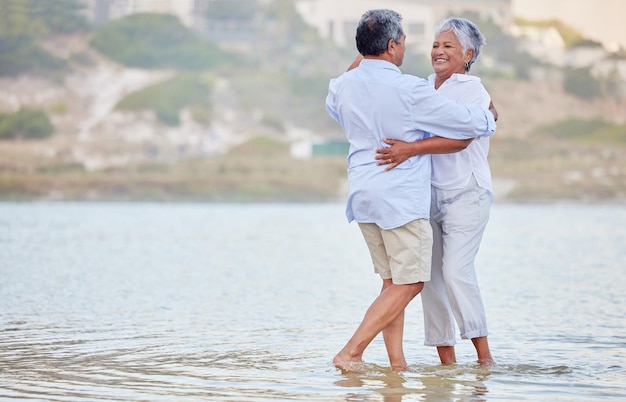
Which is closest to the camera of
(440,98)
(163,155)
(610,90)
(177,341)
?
(440,98)

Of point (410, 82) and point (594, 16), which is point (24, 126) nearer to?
point (594, 16)

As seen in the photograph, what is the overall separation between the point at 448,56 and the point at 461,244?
2.56ft

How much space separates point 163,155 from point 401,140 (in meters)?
35.4

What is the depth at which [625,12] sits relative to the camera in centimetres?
4409

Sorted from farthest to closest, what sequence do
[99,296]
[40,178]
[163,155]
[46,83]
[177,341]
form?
1. [46,83]
2. [163,155]
3. [40,178]
4. [99,296]
5. [177,341]

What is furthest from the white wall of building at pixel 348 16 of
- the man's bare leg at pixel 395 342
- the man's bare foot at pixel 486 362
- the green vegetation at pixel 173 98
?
the man's bare leg at pixel 395 342

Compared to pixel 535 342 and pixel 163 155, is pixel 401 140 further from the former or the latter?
pixel 163 155

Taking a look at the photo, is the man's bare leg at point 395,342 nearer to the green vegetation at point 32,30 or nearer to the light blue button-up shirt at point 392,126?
the light blue button-up shirt at point 392,126

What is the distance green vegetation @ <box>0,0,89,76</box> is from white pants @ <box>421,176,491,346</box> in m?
39.0

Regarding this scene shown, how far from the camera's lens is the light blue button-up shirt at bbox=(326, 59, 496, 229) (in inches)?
193

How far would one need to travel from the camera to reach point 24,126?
40.6 m

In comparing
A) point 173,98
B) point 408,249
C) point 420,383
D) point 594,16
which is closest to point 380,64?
point 408,249

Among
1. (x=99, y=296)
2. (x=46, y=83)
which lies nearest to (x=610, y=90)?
(x=46, y=83)

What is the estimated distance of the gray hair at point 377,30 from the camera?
16.3 ft
